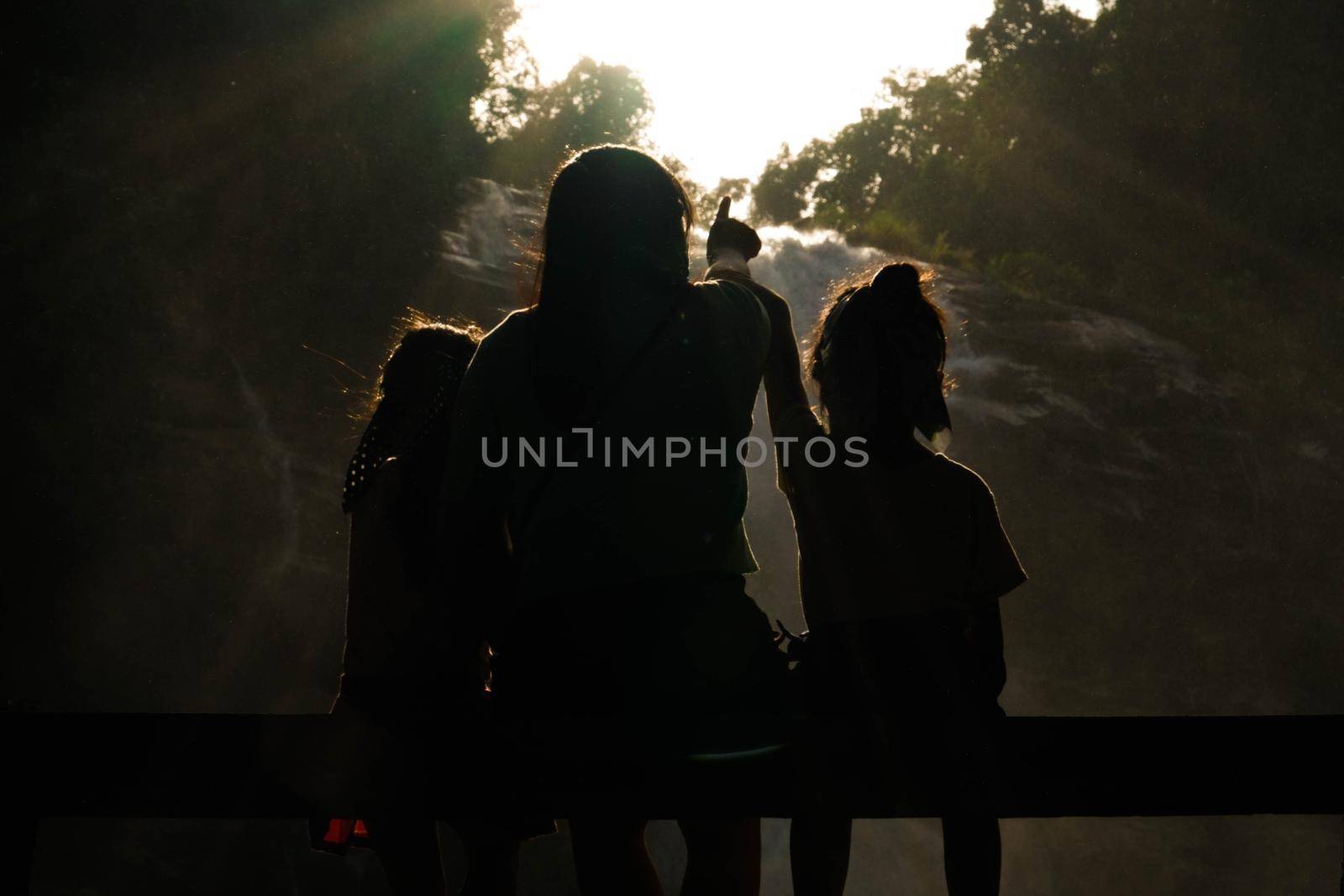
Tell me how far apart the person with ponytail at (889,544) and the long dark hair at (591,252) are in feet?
1.55

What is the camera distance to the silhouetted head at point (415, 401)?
240 cm

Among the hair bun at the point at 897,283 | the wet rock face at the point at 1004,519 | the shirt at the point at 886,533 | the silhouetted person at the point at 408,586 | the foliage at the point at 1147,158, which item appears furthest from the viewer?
the foliage at the point at 1147,158

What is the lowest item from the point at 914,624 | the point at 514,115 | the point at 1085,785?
the point at 1085,785

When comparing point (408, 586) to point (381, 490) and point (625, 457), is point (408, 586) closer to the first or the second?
point (381, 490)

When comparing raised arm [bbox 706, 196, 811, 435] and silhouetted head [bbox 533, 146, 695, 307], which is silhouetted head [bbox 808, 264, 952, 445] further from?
silhouetted head [bbox 533, 146, 695, 307]

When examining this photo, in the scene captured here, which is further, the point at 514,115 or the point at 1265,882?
the point at 514,115

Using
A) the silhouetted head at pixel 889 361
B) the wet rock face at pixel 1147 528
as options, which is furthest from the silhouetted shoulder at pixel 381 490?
the wet rock face at pixel 1147 528

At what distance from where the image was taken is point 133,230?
14.0 metres

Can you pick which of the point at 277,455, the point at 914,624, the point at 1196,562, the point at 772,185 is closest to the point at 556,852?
the point at 277,455

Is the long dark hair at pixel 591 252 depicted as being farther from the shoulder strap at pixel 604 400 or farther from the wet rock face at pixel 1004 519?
the wet rock face at pixel 1004 519

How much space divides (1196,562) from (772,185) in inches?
1267

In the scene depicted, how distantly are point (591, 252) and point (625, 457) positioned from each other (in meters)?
0.34

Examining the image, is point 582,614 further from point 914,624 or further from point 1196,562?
point 1196,562

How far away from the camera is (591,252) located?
5.15ft
